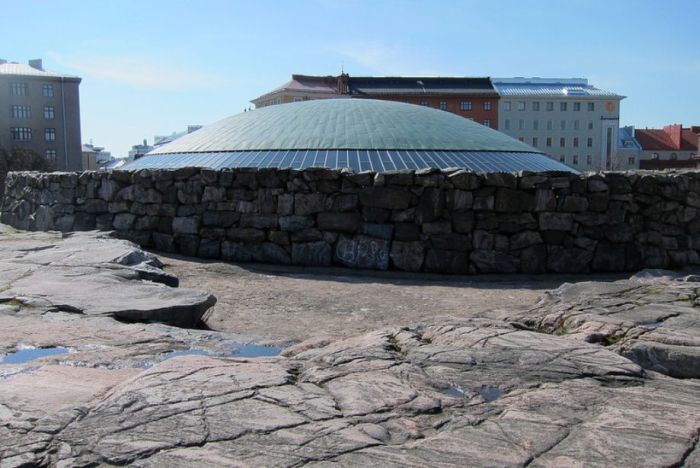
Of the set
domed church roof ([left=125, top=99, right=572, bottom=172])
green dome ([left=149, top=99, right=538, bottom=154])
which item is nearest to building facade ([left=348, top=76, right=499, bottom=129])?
green dome ([left=149, top=99, right=538, bottom=154])

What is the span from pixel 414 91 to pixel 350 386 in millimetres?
59729

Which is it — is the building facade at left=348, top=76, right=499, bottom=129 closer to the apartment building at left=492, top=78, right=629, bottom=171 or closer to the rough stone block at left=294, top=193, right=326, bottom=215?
the apartment building at left=492, top=78, right=629, bottom=171

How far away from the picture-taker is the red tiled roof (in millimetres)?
68875

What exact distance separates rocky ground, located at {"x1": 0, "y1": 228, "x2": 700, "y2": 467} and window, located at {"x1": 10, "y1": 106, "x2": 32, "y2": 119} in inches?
2037

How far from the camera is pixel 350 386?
9.57 ft

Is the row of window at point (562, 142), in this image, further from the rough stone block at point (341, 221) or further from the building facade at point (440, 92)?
the rough stone block at point (341, 221)

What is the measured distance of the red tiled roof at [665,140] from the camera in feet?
226

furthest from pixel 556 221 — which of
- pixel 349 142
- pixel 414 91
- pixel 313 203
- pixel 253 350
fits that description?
pixel 414 91

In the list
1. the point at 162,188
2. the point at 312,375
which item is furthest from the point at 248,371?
the point at 162,188

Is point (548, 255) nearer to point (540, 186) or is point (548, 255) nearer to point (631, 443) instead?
point (540, 186)

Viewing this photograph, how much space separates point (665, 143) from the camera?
69.7m

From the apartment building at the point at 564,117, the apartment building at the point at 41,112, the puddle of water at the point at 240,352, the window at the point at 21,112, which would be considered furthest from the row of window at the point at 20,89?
the puddle of water at the point at 240,352

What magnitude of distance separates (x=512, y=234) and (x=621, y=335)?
4318 mm

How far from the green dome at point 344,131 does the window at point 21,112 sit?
136 feet
